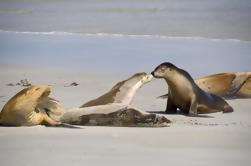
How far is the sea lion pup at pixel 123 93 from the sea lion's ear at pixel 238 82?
6.73 ft

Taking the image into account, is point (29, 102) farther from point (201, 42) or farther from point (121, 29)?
point (121, 29)

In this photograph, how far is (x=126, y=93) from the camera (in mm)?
6816

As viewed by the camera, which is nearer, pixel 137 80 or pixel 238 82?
pixel 137 80

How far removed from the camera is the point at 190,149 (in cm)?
487

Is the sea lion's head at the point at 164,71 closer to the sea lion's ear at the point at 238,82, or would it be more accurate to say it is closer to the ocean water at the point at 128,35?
the sea lion's ear at the point at 238,82

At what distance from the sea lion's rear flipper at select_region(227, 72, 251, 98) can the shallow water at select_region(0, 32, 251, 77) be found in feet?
5.59

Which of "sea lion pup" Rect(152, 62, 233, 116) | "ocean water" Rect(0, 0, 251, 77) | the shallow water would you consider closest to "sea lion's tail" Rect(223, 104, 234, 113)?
"sea lion pup" Rect(152, 62, 233, 116)

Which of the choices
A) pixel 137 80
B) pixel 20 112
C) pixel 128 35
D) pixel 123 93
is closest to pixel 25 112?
pixel 20 112

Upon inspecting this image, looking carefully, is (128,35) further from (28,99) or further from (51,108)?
(28,99)

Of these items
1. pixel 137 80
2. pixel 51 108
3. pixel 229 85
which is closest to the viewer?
pixel 51 108

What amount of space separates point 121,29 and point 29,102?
1232 cm

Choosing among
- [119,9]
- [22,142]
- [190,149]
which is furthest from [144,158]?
[119,9]

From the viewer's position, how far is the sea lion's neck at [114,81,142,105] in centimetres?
673

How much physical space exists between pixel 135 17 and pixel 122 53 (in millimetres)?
8432
